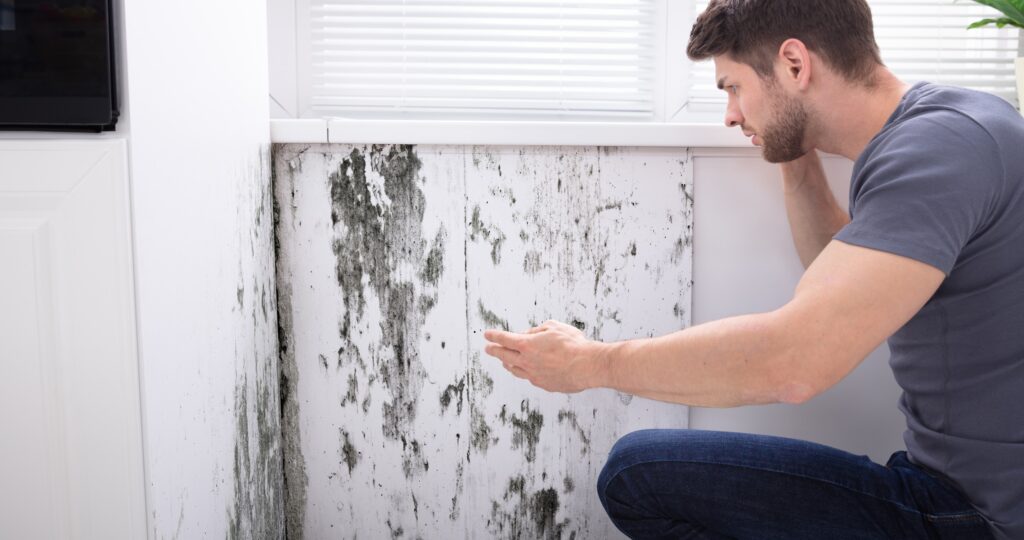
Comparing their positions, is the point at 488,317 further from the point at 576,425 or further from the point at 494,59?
the point at 494,59

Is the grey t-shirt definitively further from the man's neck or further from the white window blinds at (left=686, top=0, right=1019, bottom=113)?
the white window blinds at (left=686, top=0, right=1019, bottom=113)

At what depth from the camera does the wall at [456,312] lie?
1.35 m

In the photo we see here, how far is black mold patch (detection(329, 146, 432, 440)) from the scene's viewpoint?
1347 mm

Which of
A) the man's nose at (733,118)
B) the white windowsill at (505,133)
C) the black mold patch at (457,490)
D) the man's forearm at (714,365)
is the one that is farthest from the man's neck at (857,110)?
the black mold patch at (457,490)

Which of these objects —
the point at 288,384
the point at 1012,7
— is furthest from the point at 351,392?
the point at 1012,7

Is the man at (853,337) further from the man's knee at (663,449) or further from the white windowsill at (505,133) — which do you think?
the white windowsill at (505,133)

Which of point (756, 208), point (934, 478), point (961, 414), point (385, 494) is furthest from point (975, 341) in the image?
point (385, 494)

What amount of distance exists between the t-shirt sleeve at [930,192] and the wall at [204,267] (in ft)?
2.46

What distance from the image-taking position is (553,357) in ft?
3.34

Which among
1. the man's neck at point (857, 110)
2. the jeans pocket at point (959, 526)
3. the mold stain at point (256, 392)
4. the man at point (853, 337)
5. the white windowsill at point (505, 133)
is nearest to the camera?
the man at point (853, 337)

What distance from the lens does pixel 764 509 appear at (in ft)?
3.58

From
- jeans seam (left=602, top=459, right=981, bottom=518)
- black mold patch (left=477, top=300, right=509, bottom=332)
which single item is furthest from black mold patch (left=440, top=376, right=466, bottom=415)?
jeans seam (left=602, top=459, right=981, bottom=518)

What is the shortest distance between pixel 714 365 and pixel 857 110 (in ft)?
1.43

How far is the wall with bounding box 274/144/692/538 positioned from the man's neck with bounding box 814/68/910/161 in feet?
1.03
